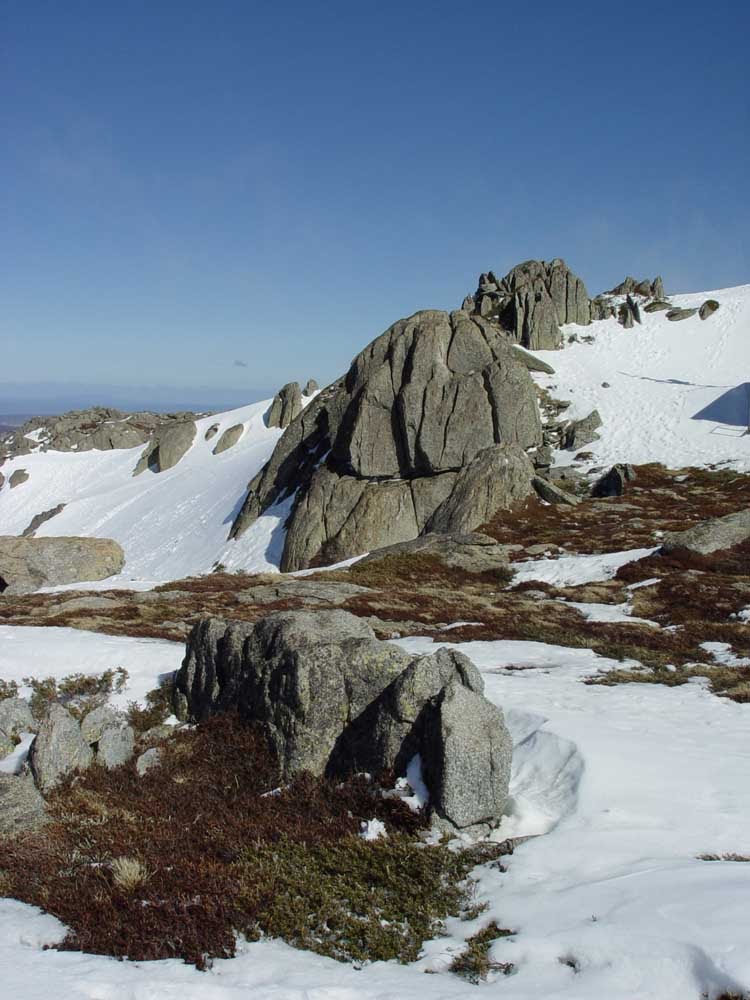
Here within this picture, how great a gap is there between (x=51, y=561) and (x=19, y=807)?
136 feet

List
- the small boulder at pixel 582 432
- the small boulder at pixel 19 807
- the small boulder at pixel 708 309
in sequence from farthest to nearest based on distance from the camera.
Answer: the small boulder at pixel 708 309
the small boulder at pixel 582 432
the small boulder at pixel 19 807

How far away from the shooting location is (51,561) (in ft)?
159

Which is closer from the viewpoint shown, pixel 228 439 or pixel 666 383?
pixel 666 383

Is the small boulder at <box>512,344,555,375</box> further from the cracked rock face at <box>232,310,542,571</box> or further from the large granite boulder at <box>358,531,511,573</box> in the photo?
the large granite boulder at <box>358,531,511,573</box>

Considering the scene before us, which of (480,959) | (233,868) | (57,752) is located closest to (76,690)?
(57,752)

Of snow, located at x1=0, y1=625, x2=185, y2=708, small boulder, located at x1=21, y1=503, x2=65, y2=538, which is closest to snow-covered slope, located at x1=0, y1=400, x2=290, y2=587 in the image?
small boulder, located at x1=21, y1=503, x2=65, y2=538

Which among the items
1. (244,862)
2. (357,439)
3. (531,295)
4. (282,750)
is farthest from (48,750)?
(531,295)

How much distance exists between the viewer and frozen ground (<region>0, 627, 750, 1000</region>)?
6.56 meters

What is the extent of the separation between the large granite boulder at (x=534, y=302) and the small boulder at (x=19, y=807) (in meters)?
85.3

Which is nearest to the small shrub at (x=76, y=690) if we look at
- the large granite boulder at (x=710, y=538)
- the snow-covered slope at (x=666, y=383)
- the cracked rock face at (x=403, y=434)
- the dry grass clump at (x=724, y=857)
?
the dry grass clump at (x=724, y=857)

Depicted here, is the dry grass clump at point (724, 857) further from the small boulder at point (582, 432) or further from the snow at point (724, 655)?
the small boulder at point (582, 432)

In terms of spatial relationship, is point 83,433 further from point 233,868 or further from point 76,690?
point 233,868

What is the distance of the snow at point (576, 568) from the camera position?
32.1 meters

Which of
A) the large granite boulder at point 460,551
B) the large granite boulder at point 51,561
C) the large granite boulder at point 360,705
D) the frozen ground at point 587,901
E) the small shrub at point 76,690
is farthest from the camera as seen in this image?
the large granite boulder at point 51,561
